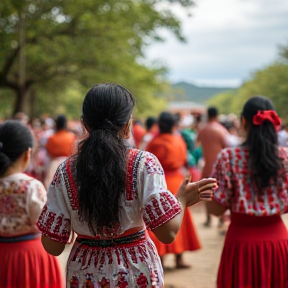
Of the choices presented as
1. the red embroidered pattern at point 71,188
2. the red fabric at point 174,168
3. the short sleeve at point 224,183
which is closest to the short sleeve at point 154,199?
the red embroidered pattern at point 71,188

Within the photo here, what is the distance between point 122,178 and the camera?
2.30 meters

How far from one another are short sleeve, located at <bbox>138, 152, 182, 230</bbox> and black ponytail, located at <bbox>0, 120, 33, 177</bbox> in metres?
1.40

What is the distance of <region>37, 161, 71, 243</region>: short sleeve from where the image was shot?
2.38 meters

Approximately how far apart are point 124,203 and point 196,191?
36 cm

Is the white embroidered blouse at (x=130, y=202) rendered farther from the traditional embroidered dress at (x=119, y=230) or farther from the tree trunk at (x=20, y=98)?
the tree trunk at (x=20, y=98)

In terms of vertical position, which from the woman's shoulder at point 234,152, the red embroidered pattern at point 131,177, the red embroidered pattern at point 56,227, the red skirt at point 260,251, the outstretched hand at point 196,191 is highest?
the woman's shoulder at point 234,152

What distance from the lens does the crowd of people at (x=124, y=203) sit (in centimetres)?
231

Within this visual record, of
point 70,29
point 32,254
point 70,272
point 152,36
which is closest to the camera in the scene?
point 70,272

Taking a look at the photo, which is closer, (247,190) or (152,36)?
(247,190)

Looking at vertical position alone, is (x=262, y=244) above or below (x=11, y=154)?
below

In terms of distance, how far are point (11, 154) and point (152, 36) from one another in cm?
1663

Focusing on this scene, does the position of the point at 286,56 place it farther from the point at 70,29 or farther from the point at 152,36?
the point at 70,29

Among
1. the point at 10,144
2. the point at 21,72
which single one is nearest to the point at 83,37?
the point at 21,72

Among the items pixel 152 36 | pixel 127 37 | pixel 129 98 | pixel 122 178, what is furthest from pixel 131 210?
pixel 152 36
